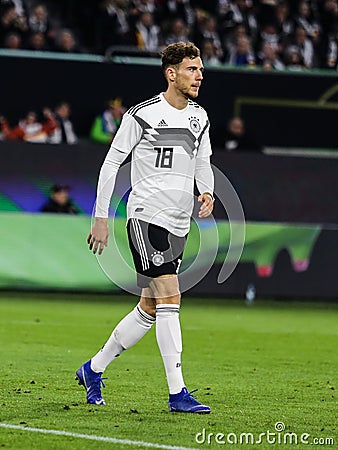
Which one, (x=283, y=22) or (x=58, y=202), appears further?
(x=283, y=22)

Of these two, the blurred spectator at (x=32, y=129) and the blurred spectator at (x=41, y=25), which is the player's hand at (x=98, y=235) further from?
the blurred spectator at (x=41, y=25)

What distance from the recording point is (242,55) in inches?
829

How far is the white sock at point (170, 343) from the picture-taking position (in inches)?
294

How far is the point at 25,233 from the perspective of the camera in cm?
1808

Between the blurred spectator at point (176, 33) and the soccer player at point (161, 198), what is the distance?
530 inches

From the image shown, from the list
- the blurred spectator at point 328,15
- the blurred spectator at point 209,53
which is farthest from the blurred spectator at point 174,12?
the blurred spectator at point 328,15

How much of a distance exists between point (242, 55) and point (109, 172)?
13.9 metres

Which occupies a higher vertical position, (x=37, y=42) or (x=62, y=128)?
(x=37, y=42)

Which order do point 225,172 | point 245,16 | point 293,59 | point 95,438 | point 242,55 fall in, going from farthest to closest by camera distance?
point 245,16
point 293,59
point 242,55
point 225,172
point 95,438

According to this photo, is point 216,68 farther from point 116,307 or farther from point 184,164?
point 184,164

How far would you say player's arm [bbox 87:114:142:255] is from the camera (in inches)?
294

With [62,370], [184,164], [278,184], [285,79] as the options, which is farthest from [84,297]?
[184,164]

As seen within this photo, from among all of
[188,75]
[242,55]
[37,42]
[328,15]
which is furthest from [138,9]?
[188,75]

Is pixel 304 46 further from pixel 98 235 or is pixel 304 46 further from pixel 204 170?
pixel 98 235
